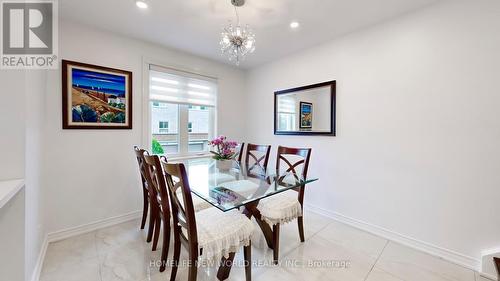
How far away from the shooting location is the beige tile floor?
168cm

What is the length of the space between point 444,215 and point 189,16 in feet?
10.8

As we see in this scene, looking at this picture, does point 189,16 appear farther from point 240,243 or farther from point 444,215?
point 444,215

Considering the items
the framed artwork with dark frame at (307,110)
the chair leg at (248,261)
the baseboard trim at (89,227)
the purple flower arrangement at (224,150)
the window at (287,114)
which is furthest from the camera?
the window at (287,114)

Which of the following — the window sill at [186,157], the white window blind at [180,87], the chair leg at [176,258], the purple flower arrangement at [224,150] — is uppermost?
the white window blind at [180,87]

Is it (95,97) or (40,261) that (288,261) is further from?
(95,97)

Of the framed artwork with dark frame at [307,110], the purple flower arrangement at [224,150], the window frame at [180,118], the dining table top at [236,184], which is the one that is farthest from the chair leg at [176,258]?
the framed artwork with dark frame at [307,110]

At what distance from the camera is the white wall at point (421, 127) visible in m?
1.74

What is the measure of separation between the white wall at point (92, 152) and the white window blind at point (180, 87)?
163 millimetres

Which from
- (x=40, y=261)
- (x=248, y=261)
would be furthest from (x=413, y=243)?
(x=40, y=261)

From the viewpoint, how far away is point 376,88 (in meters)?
2.36

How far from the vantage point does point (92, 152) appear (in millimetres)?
2445

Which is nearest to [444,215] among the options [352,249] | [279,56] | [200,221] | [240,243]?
[352,249]

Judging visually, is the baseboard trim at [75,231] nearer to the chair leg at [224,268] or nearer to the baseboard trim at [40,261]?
the baseboard trim at [40,261]

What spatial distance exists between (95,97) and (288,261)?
2.82 m
